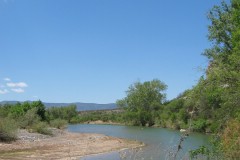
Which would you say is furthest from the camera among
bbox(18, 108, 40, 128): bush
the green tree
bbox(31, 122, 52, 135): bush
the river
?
the green tree

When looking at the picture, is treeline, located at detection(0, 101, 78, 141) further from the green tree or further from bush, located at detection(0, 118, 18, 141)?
the green tree

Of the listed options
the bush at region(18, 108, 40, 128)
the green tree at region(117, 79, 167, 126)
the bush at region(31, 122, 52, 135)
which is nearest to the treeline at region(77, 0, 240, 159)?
the bush at region(31, 122, 52, 135)

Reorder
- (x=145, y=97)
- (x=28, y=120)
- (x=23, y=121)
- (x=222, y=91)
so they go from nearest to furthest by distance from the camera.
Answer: (x=222, y=91) → (x=23, y=121) → (x=28, y=120) → (x=145, y=97)

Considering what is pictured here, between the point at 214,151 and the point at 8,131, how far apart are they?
29.8 m

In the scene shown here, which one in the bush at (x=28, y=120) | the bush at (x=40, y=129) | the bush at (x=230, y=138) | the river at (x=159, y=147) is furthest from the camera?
the bush at (x=28, y=120)

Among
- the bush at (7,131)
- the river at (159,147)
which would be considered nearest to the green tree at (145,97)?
the river at (159,147)

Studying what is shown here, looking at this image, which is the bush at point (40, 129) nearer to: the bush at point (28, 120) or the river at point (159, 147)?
the bush at point (28, 120)

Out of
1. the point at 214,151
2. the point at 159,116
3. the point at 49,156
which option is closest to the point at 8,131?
the point at 49,156

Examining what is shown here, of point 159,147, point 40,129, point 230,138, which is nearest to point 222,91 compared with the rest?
point 230,138

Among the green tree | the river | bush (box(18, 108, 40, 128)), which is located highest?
the green tree

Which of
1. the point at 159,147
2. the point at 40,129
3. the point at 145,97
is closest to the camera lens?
the point at 159,147

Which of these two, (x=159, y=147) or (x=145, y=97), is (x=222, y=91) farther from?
(x=145, y=97)

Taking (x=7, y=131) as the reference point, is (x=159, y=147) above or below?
below

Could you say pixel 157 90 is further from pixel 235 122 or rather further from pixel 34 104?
pixel 235 122
